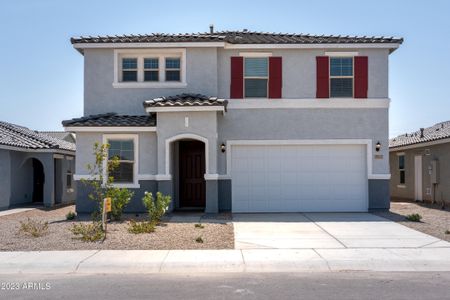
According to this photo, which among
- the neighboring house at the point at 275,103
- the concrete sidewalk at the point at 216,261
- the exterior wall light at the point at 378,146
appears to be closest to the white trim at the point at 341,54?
the neighboring house at the point at 275,103

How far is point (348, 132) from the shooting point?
58.8ft

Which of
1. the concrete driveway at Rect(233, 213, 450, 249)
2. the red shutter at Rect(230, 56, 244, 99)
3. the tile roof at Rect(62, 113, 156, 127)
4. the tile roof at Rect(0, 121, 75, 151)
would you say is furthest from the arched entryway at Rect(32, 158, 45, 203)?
the concrete driveway at Rect(233, 213, 450, 249)

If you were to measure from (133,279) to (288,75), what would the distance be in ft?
37.3

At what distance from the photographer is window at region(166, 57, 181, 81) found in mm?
18281

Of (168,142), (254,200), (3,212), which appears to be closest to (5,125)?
(3,212)

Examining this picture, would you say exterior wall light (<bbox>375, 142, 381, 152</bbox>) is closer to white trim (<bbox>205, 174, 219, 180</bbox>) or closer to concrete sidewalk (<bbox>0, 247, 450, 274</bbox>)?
white trim (<bbox>205, 174, 219, 180</bbox>)

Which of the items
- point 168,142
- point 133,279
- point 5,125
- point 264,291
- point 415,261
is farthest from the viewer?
point 5,125

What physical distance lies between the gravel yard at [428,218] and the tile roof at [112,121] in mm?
8649

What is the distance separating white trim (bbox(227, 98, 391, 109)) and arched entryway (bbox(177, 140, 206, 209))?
7.13ft

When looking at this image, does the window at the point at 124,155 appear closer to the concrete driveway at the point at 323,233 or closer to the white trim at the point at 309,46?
the concrete driveway at the point at 323,233

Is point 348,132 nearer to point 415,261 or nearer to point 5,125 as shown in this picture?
point 415,261

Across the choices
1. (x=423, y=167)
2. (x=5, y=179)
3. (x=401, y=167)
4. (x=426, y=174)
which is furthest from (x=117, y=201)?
(x=401, y=167)

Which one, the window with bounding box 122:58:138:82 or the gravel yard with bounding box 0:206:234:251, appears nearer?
the gravel yard with bounding box 0:206:234:251

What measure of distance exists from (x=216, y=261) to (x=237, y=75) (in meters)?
9.70
